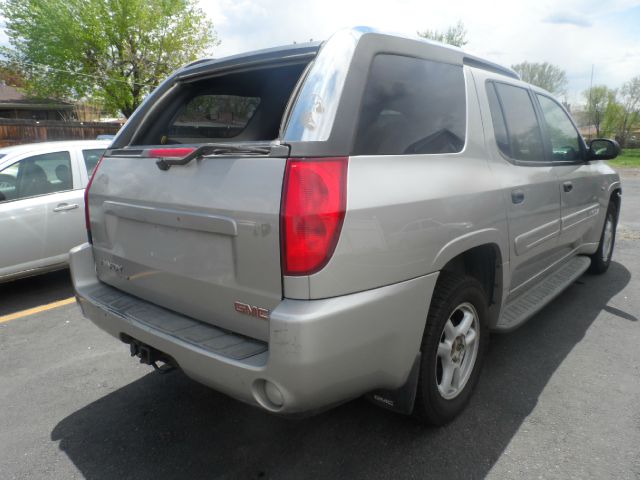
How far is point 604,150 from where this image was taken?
14.1 ft

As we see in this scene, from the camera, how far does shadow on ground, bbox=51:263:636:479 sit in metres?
2.26

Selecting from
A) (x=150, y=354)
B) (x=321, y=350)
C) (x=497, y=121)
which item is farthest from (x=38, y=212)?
(x=497, y=121)

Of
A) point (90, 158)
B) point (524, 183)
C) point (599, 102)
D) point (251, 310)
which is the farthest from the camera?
point (599, 102)

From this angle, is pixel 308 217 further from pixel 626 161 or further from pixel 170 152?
pixel 626 161

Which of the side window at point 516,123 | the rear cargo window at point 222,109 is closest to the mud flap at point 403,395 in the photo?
the side window at point 516,123

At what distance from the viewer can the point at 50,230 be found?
195 inches

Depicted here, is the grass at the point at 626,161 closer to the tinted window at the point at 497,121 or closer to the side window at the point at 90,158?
the tinted window at the point at 497,121

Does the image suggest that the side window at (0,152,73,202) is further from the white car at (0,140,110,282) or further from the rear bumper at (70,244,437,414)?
the rear bumper at (70,244,437,414)

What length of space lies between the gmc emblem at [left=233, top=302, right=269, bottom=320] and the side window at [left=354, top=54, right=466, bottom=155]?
0.74 m

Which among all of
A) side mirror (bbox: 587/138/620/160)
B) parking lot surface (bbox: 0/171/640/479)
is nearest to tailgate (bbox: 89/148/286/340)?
parking lot surface (bbox: 0/171/640/479)

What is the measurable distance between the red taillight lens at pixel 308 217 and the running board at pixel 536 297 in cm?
159

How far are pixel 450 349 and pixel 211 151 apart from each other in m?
1.54

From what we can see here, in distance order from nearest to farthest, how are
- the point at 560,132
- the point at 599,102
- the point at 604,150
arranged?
the point at 560,132
the point at 604,150
the point at 599,102

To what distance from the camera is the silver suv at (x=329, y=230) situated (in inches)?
70.1
